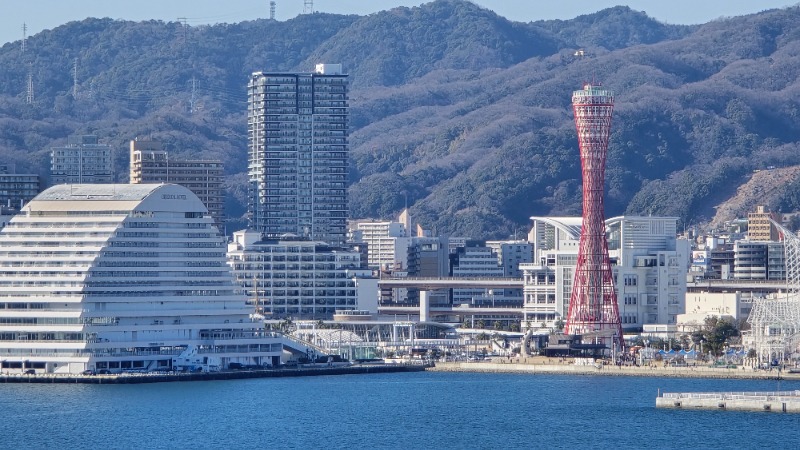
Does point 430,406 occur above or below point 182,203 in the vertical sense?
below

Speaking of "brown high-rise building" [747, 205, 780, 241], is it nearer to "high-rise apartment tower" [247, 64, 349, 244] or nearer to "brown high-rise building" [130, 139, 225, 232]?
"high-rise apartment tower" [247, 64, 349, 244]

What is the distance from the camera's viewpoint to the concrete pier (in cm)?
8944

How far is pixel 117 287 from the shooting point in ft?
350

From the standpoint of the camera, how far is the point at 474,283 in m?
165

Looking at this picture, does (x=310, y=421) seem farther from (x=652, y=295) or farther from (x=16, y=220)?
(x=652, y=295)

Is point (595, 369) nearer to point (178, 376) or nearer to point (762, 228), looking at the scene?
point (178, 376)

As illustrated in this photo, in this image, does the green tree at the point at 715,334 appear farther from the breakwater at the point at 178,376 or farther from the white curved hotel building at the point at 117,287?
the white curved hotel building at the point at 117,287

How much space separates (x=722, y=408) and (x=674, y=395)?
136 inches

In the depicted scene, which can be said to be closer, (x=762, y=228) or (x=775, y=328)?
(x=775, y=328)

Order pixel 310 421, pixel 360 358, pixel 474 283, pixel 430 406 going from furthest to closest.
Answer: pixel 474 283 < pixel 360 358 < pixel 430 406 < pixel 310 421

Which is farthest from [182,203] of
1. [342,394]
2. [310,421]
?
Answer: [310,421]

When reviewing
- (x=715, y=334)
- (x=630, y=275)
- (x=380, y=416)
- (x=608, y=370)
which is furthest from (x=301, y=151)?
(x=380, y=416)

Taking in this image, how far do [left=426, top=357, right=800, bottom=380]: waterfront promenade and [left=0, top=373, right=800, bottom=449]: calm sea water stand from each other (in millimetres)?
1673

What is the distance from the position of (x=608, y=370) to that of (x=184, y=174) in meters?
75.4
